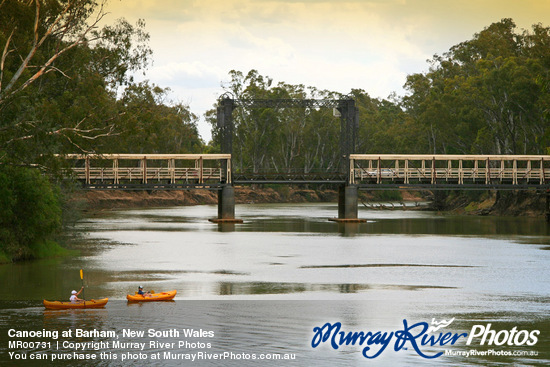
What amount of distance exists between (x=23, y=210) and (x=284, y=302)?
1564 cm

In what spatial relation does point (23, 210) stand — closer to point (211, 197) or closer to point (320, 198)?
point (211, 197)

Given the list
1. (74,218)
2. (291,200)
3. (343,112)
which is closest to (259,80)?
(291,200)

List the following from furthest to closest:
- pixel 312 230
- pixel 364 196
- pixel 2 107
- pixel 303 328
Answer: pixel 364 196, pixel 312 230, pixel 2 107, pixel 303 328

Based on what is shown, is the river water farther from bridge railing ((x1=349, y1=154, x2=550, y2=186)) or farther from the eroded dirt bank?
the eroded dirt bank

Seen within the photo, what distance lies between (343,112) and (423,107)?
108 ft

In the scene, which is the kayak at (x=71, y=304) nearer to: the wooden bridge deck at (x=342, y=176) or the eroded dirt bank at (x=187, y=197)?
the wooden bridge deck at (x=342, y=176)

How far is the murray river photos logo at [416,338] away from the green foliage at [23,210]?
1865 centimetres

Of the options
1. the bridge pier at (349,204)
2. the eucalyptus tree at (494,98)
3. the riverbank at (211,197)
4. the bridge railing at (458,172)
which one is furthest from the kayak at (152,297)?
the riverbank at (211,197)

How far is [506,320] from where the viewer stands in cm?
2208

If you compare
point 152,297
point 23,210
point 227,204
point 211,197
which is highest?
point 23,210

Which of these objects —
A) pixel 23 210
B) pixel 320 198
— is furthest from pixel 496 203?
pixel 23 210

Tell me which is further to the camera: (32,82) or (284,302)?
(32,82)

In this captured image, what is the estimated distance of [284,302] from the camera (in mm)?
24953

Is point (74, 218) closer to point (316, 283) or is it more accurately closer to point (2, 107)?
point (2, 107)
